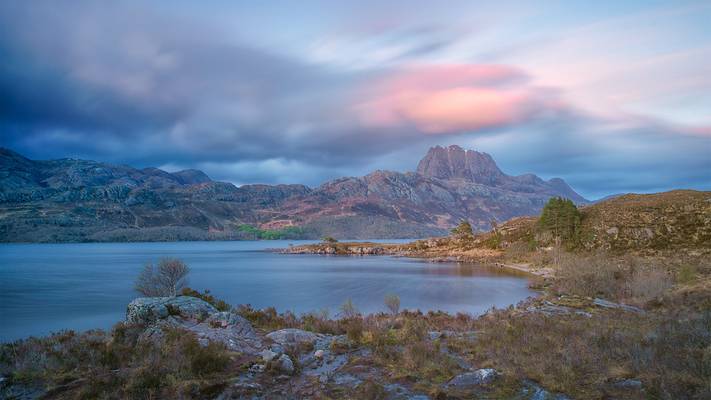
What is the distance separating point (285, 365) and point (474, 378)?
18.9 feet

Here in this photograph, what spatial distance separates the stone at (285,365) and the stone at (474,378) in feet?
16.0

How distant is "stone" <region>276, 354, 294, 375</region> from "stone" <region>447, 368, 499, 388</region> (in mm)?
4872

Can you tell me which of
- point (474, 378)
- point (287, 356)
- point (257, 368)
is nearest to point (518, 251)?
point (474, 378)

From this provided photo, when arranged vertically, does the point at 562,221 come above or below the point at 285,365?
above

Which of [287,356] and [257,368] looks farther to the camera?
[287,356]

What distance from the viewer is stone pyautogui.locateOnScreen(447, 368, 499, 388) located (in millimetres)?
11148

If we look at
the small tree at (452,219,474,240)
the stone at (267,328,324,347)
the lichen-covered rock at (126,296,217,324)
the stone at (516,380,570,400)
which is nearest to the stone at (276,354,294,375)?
the stone at (267,328,324,347)

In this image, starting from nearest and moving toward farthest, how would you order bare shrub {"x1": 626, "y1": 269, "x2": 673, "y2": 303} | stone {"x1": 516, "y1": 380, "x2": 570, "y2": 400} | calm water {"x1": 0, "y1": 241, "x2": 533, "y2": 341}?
stone {"x1": 516, "y1": 380, "x2": 570, "y2": 400}
bare shrub {"x1": 626, "y1": 269, "x2": 673, "y2": 303}
calm water {"x1": 0, "y1": 241, "x2": 533, "y2": 341}

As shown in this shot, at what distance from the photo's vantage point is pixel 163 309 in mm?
17281

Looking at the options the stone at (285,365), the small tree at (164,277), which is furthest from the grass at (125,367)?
the small tree at (164,277)

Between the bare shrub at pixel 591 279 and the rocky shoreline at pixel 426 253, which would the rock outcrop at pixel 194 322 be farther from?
the rocky shoreline at pixel 426 253

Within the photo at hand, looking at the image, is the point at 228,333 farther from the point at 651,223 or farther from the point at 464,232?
the point at 464,232

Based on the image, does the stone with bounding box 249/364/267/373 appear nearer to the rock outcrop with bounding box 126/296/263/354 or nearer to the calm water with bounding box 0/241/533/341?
the rock outcrop with bounding box 126/296/263/354

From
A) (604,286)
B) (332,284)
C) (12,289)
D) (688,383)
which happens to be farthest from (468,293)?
(12,289)
